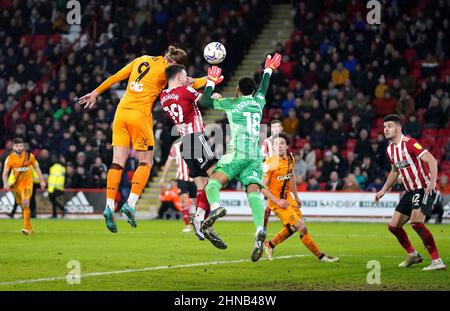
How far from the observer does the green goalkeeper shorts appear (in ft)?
40.7

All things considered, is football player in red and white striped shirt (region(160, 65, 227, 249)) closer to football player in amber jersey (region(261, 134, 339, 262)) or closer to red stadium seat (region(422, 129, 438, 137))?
football player in amber jersey (region(261, 134, 339, 262))

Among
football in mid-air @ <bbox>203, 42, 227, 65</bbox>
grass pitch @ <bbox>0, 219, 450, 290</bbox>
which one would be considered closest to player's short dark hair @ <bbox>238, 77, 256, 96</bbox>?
football in mid-air @ <bbox>203, 42, 227, 65</bbox>

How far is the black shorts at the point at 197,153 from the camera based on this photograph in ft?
45.5

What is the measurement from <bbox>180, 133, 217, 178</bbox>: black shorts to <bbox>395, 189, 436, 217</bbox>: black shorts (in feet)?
9.70

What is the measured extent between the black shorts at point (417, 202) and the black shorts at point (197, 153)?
296 cm

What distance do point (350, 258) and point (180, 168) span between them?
861cm

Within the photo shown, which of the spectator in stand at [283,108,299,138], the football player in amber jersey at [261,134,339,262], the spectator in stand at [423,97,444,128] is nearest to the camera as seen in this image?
the football player in amber jersey at [261,134,339,262]

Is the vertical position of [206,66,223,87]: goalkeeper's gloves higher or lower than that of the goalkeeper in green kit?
higher

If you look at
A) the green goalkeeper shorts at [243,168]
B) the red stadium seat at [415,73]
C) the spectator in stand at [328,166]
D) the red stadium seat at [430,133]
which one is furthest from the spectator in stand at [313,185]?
the green goalkeeper shorts at [243,168]

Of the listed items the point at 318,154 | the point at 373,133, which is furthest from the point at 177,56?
the point at 373,133

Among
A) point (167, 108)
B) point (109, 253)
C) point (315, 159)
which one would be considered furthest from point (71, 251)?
point (315, 159)

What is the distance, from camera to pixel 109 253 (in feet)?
51.0

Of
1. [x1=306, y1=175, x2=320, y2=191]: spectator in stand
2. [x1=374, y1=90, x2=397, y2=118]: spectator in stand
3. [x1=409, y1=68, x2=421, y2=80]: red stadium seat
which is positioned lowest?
[x1=306, y1=175, x2=320, y2=191]: spectator in stand

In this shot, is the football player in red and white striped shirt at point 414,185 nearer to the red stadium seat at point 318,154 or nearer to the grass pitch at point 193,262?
the grass pitch at point 193,262
